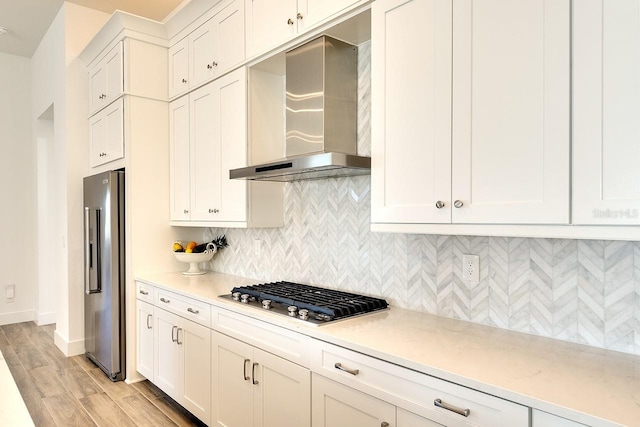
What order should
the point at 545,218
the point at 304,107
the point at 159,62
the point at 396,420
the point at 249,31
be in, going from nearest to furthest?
1. the point at 545,218
2. the point at 396,420
3. the point at 304,107
4. the point at 249,31
5. the point at 159,62

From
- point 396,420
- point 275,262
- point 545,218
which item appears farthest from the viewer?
point 275,262

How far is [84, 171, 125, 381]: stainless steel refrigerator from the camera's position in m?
3.38

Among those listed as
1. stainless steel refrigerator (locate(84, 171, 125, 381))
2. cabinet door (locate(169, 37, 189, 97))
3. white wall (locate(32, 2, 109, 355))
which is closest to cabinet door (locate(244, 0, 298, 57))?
cabinet door (locate(169, 37, 189, 97))

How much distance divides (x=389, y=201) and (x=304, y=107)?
0.84 metres

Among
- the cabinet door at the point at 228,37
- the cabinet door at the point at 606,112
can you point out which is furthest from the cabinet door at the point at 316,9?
the cabinet door at the point at 606,112

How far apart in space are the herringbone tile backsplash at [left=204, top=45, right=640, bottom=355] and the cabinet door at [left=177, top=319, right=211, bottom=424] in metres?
0.62

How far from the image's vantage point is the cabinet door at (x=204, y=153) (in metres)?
2.97

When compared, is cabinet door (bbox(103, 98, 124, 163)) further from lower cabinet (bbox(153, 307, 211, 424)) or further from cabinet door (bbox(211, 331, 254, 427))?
cabinet door (bbox(211, 331, 254, 427))

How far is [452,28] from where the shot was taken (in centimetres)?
158

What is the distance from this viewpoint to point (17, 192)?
5.20 meters

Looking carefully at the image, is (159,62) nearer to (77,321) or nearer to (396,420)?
(77,321)

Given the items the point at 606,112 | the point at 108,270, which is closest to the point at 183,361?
the point at 108,270

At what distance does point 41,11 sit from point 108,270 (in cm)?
265

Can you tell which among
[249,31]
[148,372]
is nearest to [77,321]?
[148,372]
